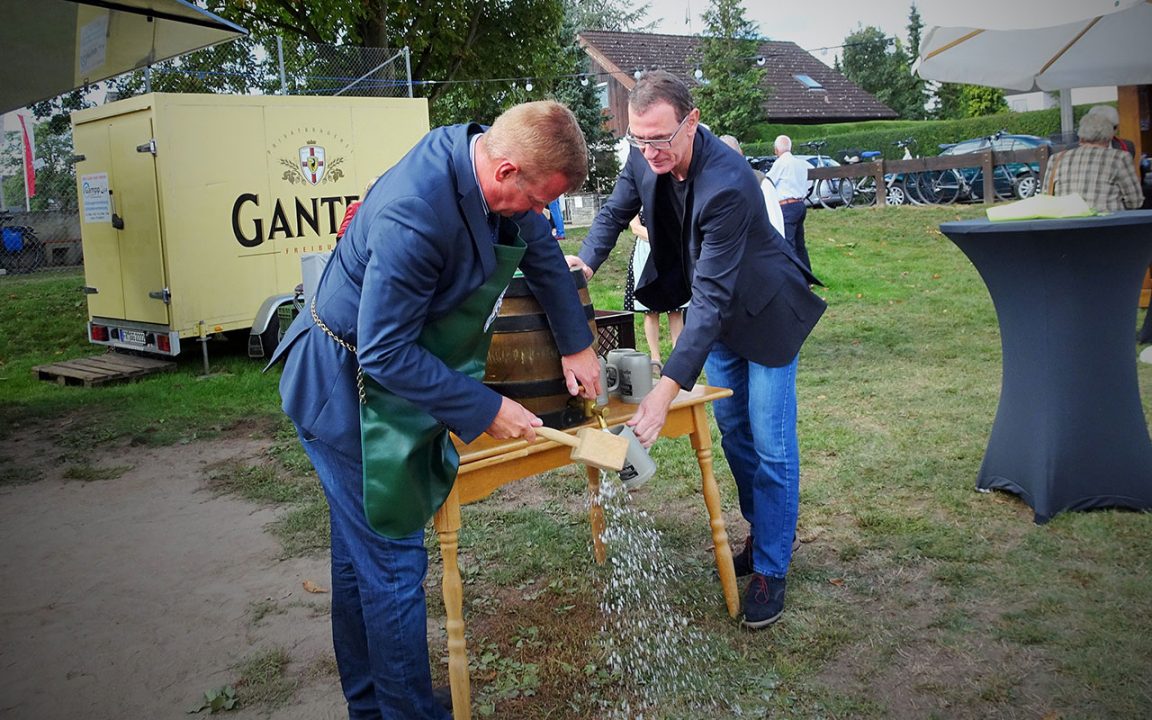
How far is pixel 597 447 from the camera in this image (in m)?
2.29

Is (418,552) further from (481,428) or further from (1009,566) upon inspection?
(1009,566)

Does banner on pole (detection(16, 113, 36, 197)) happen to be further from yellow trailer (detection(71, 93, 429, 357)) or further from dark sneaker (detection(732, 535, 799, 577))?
dark sneaker (detection(732, 535, 799, 577))

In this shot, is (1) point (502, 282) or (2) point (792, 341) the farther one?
(2) point (792, 341)

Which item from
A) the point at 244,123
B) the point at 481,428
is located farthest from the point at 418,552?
the point at 244,123

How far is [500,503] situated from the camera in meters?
4.76

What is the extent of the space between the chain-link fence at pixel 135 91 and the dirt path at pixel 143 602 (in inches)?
223

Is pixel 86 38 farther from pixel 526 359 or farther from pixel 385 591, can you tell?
pixel 385 591

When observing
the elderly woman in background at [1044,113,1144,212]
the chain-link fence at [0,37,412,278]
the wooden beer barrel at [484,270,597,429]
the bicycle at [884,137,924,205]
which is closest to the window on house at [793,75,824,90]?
the bicycle at [884,137,924,205]

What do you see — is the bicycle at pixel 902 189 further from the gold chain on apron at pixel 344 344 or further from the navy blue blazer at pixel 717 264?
the gold chain on apron at pixel 344 344

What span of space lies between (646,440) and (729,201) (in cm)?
77

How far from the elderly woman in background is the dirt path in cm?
669

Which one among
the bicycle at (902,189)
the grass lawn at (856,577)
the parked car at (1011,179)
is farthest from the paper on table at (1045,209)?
the bicycle at (902,189)

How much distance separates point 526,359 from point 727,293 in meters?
0.70

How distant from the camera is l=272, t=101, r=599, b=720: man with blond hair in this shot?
2010 millimetres
